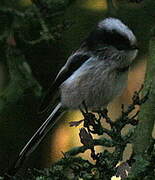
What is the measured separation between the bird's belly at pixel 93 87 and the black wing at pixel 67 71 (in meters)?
0.03

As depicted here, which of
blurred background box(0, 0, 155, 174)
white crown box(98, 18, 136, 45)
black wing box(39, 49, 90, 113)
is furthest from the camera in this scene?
black wing box(39, 49, 90, 113)

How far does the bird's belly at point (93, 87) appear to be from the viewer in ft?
9.23

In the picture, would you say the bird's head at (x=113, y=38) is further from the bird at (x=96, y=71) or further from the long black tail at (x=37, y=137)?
the long black tail at (x=37, y=137)

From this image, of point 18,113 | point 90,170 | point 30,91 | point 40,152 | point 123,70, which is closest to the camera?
point 90,170

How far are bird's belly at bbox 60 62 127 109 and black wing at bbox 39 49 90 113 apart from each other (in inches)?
1.2

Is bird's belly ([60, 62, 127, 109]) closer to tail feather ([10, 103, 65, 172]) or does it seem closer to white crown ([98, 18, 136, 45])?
tail feather ([10, 103, 65, 172])

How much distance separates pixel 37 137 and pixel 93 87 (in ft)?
1.23

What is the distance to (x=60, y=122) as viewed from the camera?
132 inches

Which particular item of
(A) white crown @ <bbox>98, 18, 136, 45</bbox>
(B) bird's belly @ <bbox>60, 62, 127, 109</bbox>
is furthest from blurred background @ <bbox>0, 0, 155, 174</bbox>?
(B) bird's belly @ <bbox>60, 62, 127, 109</bbox>

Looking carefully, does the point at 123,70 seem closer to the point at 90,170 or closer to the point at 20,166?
the point at 20,166

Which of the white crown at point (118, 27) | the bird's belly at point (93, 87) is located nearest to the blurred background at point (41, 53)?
the white crown at point (118, 27)

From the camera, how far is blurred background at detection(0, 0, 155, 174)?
2535 millimetres

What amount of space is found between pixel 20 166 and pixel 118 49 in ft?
2.48

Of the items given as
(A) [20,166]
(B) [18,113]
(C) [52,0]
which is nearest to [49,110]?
(B) [18,113]
